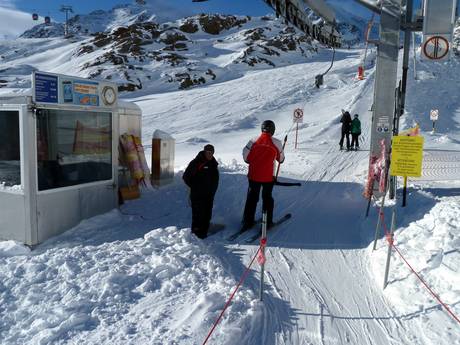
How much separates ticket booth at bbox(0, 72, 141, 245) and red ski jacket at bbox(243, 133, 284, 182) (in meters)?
2.90

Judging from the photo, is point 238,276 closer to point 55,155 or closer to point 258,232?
point 258,232

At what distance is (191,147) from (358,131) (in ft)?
26.2

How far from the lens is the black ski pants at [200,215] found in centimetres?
724

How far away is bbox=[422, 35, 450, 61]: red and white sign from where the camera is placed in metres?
7.54

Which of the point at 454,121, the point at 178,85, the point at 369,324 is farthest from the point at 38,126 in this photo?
the point at 178,85

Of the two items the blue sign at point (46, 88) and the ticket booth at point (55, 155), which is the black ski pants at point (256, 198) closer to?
the ticket booth at point (55, 155)

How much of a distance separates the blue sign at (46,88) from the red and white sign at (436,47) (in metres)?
6.60

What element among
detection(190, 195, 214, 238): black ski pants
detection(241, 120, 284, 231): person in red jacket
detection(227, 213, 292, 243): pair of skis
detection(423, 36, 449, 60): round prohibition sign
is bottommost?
detection(227, 213, 292, 243): pair of skis

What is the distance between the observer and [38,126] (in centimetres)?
673

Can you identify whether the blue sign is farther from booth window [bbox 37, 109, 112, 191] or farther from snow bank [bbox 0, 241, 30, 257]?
snow bank [bbox 0, 241, 30, 257]

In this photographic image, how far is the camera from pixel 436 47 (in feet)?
24.9

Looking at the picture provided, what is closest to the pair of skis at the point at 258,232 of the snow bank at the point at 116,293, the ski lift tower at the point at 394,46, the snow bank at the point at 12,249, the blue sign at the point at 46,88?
the snow bank at the point at 116,293

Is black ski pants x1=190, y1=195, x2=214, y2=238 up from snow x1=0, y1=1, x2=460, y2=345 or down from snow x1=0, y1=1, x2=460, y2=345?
up

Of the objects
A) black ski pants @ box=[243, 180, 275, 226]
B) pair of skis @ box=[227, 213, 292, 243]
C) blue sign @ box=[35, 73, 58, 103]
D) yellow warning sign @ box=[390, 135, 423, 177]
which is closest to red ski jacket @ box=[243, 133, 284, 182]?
black ski pants @ box=[243, 180, 275, 226]
